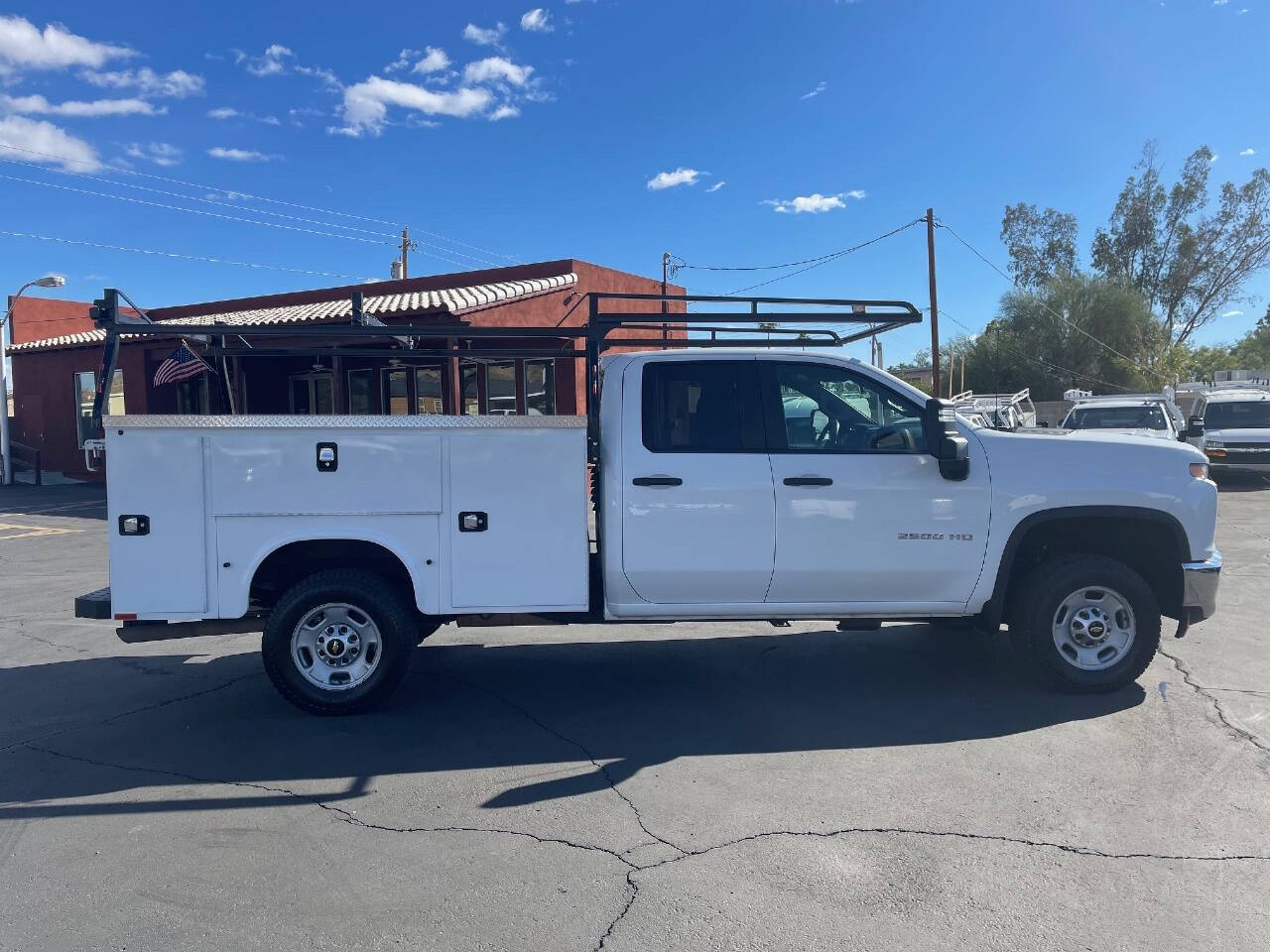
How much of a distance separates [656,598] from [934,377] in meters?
20.3

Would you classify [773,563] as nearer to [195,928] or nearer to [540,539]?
[540,539]

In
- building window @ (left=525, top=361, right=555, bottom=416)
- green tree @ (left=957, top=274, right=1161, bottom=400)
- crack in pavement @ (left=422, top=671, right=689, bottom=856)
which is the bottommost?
crack in pavement @ (left=422, top=671, right=689, bottom=856)

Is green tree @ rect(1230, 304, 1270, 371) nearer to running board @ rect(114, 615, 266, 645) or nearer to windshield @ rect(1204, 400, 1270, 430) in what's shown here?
windshield @ rect(1204, 400, 1270, 430)

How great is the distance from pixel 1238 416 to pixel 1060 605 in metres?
16.8

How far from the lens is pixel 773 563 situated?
17.1ft

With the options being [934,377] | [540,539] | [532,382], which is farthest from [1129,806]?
[934,377]

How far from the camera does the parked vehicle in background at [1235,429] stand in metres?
17.9

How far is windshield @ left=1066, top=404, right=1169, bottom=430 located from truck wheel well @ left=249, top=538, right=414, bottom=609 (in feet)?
46.6

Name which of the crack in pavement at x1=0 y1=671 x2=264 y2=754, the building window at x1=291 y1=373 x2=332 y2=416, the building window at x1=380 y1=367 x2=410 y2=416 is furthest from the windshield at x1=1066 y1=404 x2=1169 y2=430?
the building window at x1=291 y1=373 x2=332 y2=416

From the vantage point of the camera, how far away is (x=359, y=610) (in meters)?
5.23

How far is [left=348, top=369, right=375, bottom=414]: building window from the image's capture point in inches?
730

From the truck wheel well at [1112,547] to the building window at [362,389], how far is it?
596 inches

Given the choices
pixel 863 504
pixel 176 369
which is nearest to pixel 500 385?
pixel 176 369

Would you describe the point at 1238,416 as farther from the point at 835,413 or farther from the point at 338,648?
the point at 338,648
